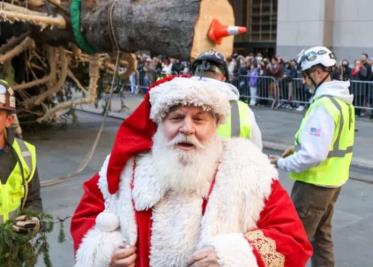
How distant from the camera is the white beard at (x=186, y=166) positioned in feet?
7.35

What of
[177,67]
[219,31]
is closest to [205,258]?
[219,31]

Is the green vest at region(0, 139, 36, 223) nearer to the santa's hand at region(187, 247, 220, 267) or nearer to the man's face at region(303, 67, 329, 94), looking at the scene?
the santa's hand at region(187, 247, 220, 267)

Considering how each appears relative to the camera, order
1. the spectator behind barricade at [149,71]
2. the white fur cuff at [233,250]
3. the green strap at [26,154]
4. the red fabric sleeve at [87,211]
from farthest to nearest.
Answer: the spectator behind barricade at [149,71] → the green strap at [26,154] → the red fabric sleeve at [87,211] → the white fur cuff at [233,250]

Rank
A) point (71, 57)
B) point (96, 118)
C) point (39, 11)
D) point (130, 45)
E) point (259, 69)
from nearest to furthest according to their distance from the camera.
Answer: point (130, 45) → point (39, 11) → point (71, 57) → point (96, 118) → point (259, 69)

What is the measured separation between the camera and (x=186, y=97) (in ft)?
7.30

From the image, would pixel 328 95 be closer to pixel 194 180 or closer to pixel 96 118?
pixel 194 180

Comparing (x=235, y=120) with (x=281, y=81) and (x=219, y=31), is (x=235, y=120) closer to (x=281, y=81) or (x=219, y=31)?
(x=219, y=31)

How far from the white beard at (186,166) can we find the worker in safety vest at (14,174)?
956 millimetres

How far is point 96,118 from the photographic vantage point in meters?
14.8

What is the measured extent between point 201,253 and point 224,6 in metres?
3.56

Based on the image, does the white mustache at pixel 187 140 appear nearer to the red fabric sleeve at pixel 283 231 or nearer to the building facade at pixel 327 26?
the red fabric sleeve at pixel 283 231

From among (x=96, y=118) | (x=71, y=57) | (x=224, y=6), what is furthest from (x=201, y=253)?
(x=96, y=118)

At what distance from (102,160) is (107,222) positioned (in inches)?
279

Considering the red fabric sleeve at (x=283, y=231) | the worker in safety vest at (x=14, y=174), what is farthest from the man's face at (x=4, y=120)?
the red fabric sleeve at (x=283, y=231)
